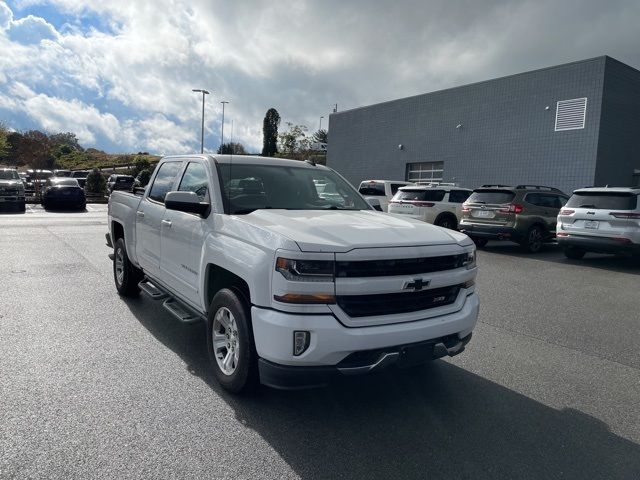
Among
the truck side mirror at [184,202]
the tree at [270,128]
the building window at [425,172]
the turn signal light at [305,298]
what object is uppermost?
the tree at [270,128]

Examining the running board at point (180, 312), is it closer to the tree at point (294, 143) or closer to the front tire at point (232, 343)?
the front tire at point (232, 343)

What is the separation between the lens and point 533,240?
12734 mm

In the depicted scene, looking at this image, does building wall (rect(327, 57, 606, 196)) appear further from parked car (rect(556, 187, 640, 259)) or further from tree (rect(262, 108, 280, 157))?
tree (rect(262, 108, 280, 157))

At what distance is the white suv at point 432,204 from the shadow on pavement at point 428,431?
10752mm

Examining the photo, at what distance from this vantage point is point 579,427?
339 cm

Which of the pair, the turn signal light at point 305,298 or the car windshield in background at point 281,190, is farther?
the car windshield in background at point 281,190

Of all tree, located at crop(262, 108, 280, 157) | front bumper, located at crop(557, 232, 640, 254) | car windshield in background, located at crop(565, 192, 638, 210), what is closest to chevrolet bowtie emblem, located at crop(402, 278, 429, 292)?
front bumper, located at crop(557, 232, 640, 254)

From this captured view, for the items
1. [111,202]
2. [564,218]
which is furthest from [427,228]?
[564,218]

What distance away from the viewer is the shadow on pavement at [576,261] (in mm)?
10868

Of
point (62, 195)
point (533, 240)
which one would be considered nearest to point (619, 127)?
point (533, 240)

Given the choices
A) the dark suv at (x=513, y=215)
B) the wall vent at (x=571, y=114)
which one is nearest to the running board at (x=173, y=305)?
the dark suv at (x=513, y=215)

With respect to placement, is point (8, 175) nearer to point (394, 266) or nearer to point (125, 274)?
point (125, 274)

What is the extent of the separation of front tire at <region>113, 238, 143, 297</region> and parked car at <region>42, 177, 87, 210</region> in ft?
57.3

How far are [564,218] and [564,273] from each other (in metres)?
2.00
